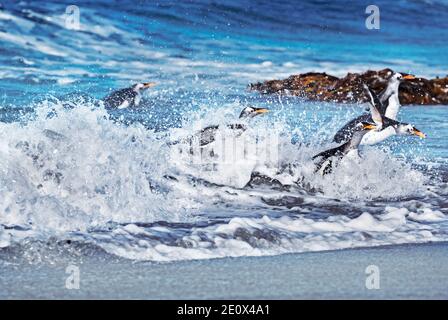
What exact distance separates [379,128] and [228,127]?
1.28 m

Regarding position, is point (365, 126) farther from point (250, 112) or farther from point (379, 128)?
point (250, 112)

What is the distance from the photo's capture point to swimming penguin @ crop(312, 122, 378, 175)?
25.2 ft

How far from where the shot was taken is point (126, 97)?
9.32 meters

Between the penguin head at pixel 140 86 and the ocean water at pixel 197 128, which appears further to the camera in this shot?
the penguin head at pixel 140 86

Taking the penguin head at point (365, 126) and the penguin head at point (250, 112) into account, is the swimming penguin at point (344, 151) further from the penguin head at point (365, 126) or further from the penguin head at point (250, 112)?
the penguin head at point (250, 112)

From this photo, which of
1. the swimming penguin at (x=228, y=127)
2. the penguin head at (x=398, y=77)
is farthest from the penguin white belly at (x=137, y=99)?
the penguin head at (x=398, y=77)

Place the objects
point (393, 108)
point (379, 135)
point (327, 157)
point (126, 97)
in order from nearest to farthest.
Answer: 1. point (327, 157)
2. point (379, 135)
3. point (393, 108)
4. point (126, 97)

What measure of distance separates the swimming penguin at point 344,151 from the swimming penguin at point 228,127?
2.10 feet

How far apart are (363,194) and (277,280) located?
255 centimetres

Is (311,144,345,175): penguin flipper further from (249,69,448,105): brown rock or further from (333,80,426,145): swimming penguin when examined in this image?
(249,69,448,105): brown rock

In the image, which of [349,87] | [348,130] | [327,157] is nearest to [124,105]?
[348,130]

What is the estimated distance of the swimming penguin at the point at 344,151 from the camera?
7691mm
